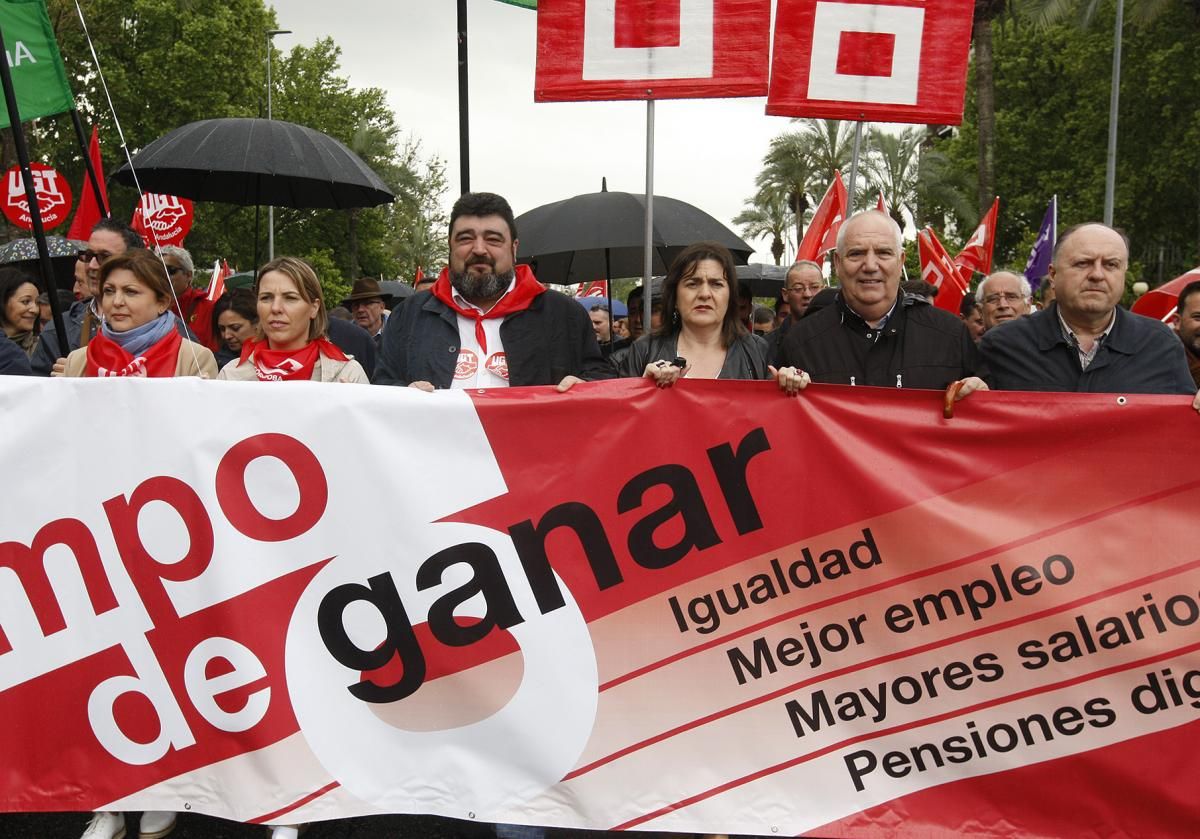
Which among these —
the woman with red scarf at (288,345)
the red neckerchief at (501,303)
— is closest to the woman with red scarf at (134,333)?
the woman with red scarf at (288,345)

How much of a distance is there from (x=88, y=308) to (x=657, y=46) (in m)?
2.75

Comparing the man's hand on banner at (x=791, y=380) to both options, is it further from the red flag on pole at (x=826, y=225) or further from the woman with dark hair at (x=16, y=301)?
the red flag on pole at (x=826, y=225)

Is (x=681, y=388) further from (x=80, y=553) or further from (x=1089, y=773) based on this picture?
(x=80, y=553)

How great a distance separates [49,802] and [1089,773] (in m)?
3.16

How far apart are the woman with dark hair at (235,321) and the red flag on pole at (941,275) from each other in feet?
17.6

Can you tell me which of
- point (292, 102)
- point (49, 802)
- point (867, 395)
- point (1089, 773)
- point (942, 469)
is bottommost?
point (49, 802)

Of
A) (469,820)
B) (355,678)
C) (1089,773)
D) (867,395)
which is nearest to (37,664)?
(355,678)

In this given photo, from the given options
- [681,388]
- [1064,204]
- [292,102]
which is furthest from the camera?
[292,102]

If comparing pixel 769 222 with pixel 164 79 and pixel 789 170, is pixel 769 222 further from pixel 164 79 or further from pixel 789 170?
pixel 164 79

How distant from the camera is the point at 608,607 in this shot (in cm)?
345

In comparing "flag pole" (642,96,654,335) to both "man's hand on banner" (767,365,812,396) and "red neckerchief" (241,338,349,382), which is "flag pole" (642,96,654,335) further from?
"red neckerchief" (241,338,349,382)

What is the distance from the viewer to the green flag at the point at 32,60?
16.8ft

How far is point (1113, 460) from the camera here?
336cm

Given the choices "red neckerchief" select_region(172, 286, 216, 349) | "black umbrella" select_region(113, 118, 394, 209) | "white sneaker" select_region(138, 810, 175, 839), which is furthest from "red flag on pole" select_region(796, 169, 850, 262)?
"white sneaker" select_region(138, 810, 175, 839)
